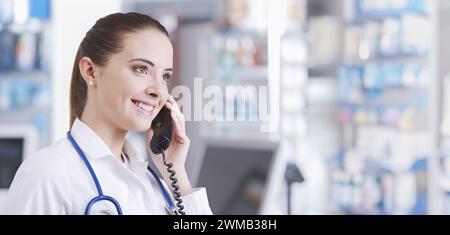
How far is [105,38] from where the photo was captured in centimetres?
56

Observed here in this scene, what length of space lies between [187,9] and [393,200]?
2.20 meters

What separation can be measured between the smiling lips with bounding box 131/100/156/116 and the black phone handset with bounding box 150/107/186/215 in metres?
0.04

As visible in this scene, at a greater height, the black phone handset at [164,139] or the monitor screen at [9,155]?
the black phone handset at [164,139]

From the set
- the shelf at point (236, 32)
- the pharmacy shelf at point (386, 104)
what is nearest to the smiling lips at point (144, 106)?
the pharmacy shelf at point (386, 104)

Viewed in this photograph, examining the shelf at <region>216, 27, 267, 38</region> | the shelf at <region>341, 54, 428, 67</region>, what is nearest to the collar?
the shelf at <region>341, 54, 428, 67</region>

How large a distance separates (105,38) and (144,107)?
Result: 8 cm

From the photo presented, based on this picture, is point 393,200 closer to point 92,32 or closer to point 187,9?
point 187,9

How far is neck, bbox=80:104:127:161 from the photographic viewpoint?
0.57 metres

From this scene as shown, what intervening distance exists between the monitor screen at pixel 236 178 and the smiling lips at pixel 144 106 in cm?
51

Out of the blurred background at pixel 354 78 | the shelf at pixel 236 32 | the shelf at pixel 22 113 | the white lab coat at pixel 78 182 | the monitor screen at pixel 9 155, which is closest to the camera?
the white lab coat at pixel 78 182

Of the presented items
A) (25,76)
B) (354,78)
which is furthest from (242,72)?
(25,76)

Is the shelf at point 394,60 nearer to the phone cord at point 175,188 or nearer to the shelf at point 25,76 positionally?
the shelf at point 25,76

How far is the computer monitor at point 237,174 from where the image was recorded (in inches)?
42.7

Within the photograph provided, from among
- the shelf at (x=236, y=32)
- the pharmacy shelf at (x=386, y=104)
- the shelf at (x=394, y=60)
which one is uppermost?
the shelf at (x=236, y=32)
